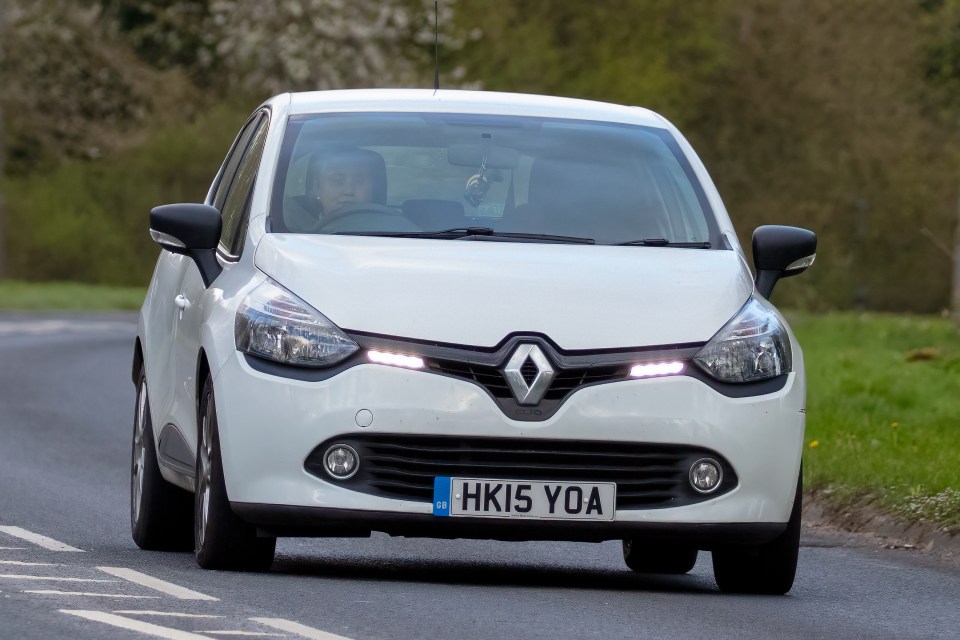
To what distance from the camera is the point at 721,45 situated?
182 feet

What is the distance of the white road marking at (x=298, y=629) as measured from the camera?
22.8 ft

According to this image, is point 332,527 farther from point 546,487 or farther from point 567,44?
point 567,44

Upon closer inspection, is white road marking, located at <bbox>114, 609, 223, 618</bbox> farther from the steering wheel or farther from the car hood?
the steering wheel

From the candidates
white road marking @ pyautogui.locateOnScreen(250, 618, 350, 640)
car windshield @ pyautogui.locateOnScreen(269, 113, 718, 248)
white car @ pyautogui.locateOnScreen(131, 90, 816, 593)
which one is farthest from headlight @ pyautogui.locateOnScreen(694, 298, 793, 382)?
white road marking @ pyautogui.locateOnScreen(250, 618, 350, 640)

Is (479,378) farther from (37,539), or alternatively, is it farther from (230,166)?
(230,166)

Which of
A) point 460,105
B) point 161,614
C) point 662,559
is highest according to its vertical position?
point 460,105

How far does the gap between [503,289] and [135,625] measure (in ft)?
5.75

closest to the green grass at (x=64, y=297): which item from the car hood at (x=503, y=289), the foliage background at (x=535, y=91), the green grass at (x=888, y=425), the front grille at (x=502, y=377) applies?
the foliage background at (x=535, y=91)

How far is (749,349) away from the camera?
8195mm

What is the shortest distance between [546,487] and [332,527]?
2.34ft

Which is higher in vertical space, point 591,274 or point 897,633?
point 591,274

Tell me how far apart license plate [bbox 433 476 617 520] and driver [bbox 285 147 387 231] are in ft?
4.13

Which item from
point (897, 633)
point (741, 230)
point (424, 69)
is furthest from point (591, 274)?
point (741, 230)

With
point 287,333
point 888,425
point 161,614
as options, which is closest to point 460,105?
point 287,333
